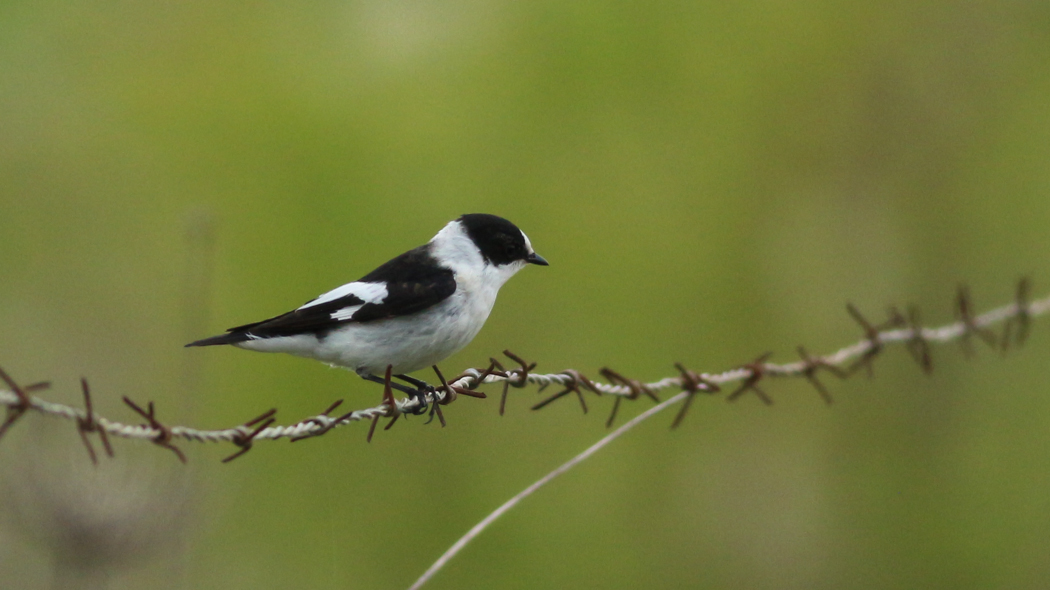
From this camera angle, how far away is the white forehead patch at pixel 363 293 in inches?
136

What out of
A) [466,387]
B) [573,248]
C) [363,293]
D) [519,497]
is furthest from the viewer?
[573,248]

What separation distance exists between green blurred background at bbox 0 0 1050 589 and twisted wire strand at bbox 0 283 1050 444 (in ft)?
5.28

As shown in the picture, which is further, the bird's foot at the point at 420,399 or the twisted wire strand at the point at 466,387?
the bird's foot at the point at 420,399

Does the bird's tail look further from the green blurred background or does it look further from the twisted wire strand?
the green blurred background

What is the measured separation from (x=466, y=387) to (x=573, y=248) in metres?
5.56

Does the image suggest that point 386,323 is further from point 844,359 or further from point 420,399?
point 844,359

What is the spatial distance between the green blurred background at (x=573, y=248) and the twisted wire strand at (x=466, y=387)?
63.3 inches

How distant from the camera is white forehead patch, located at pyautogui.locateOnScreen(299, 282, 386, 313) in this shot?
11.3 feet

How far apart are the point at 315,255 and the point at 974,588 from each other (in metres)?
5.82

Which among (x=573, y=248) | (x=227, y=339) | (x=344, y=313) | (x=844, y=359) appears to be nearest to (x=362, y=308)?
(x=344, y=313)

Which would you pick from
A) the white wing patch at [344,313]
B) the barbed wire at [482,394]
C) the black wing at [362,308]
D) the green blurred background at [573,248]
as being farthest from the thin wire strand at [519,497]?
the green blurred background at [573,248]

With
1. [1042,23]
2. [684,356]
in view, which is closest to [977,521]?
[684,356]

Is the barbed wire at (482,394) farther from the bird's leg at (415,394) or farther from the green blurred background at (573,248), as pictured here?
the green blurred background at (573,248)

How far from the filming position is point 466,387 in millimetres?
3121
